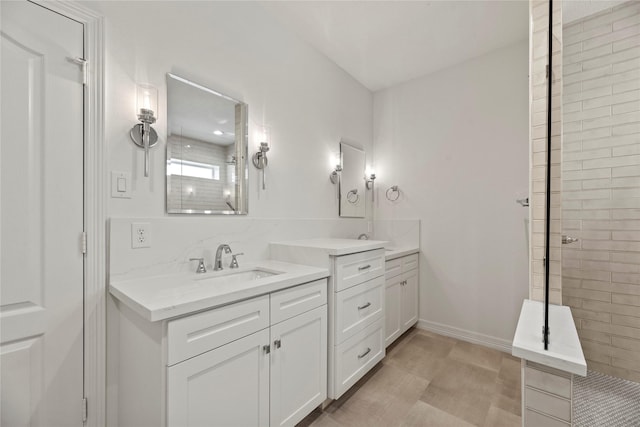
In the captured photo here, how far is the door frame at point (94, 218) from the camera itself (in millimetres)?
1256

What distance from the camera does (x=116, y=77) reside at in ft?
4.45

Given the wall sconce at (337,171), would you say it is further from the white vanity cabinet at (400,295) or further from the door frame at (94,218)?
the door frame at (94,218)

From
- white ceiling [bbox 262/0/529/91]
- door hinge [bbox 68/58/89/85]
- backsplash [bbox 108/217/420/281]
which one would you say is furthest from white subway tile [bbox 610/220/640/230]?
door hinge [bbox 68/58/89/85]

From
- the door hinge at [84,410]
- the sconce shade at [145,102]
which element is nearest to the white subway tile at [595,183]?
the sconce shade at [145,102]

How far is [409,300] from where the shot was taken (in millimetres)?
2771

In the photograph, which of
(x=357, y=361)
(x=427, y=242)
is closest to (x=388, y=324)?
(x=357, y=361)

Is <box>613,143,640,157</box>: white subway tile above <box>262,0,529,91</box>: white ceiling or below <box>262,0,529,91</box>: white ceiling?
below

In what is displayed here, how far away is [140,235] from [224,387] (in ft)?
2.81

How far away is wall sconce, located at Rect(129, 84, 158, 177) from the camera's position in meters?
1.40

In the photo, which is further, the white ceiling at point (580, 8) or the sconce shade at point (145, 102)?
the sconce shade at point (145, 102)

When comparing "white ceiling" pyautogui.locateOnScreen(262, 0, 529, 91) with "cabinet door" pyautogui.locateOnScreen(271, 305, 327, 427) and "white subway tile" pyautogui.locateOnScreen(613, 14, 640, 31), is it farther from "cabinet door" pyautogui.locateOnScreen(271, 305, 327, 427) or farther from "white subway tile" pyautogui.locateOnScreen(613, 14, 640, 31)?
"cabinet door" pyautogui.locateOnScreen(271, 305, 327, 427)

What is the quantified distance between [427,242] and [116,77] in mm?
2890

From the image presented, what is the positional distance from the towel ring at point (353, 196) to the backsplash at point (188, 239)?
25.9 inches

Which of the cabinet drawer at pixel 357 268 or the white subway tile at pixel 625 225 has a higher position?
the white subway tile at pixel 625 225
